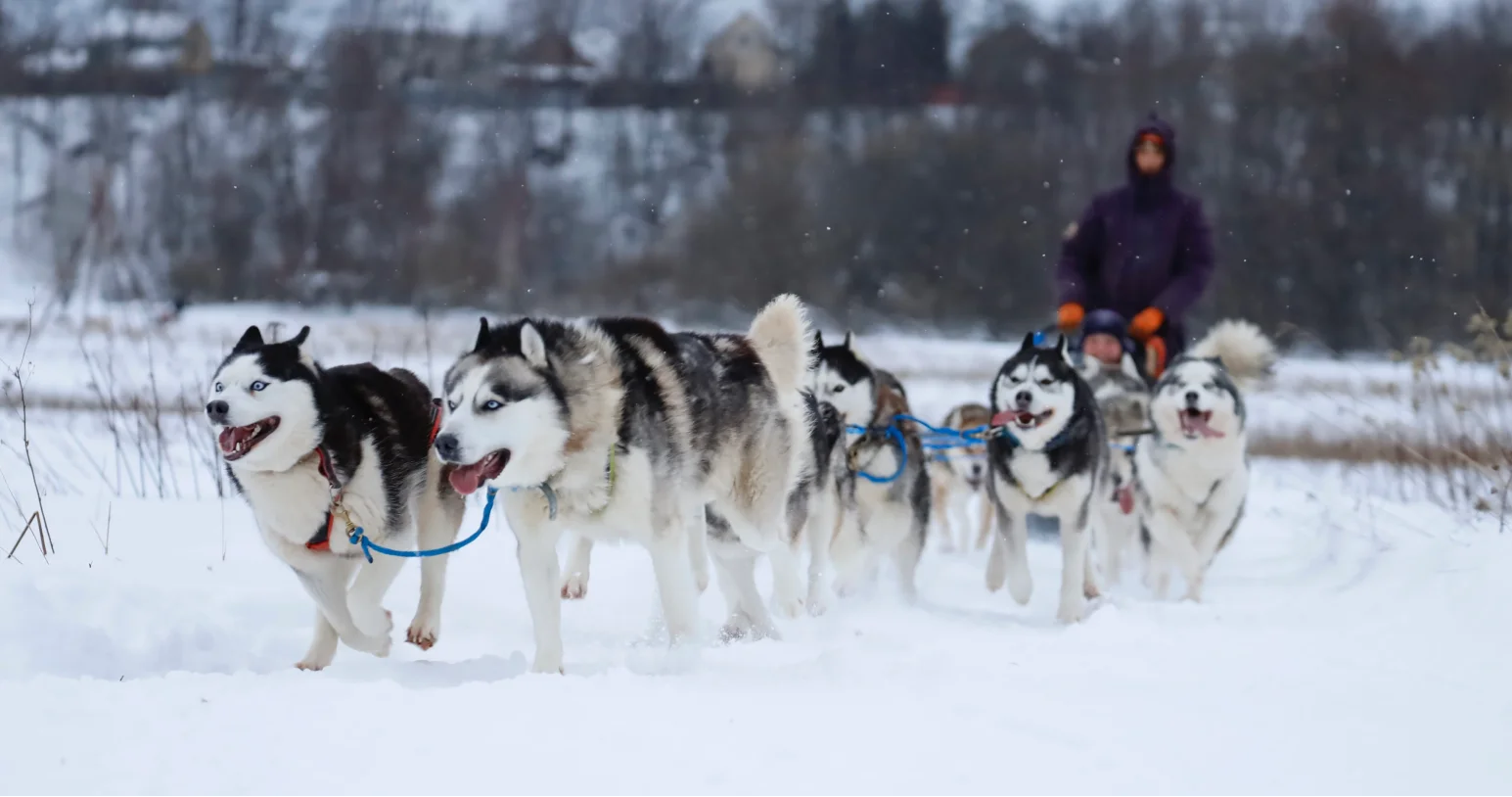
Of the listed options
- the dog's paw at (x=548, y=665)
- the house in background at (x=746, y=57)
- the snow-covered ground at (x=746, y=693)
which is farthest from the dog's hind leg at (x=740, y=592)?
the house in background at (x=746, y=57)

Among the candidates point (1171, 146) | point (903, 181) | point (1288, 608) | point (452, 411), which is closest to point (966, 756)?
point (452, 411)

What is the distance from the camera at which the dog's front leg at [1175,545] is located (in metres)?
5.37

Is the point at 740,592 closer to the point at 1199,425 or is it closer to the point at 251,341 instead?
the point at 251,341

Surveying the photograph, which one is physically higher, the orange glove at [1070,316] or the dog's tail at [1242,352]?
the orange glove at [1070,316]

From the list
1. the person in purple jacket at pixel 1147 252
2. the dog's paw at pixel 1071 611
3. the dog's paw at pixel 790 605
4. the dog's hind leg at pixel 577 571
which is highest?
the person in purple jacket at pixel 1147 252

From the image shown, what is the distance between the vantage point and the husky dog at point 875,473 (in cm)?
531

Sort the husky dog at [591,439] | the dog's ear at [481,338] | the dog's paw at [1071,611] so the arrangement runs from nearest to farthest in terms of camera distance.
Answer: the husky dog at [591,439] → the dog's ear at [481,338] → the dog's paw at [1071,611]

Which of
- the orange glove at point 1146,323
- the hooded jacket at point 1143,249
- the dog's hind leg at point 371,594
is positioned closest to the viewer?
the dog's hind leg at point 371,594

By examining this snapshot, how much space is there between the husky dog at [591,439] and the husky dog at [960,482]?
365 cm

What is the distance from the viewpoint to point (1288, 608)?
467cm

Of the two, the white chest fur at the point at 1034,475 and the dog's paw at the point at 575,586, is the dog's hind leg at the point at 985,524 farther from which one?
the dog's paw at the point at 575,586

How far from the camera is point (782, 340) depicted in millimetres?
4184

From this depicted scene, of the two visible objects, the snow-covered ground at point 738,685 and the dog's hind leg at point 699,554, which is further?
the dog's hind leg at point 699,554

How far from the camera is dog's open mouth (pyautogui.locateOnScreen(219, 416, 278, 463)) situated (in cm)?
327
